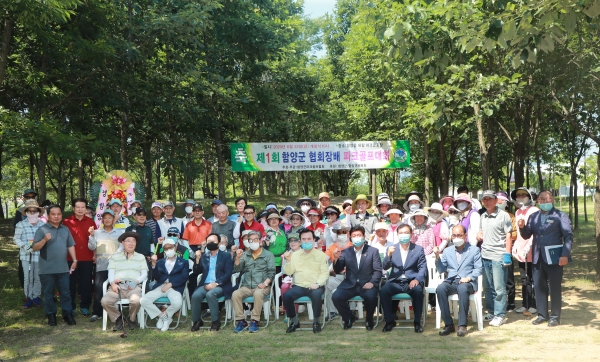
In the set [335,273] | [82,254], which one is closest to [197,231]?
[82,254]

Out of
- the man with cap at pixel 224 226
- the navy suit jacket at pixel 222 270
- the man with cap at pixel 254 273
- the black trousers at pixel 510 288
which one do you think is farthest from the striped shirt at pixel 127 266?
the black trousers at pixel 510 288

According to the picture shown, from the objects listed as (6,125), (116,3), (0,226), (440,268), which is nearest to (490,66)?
(440,268)

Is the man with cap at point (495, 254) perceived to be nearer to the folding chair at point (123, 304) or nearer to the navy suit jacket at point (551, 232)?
the navy suit jacket at point (551, 232)

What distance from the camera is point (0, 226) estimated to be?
751 inches

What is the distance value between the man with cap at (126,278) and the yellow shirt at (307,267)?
2.08 m

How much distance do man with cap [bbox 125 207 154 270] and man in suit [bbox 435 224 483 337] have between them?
14.4ft

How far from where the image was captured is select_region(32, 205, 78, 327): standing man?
25.8 ft

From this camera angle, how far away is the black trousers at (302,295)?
7340 mm

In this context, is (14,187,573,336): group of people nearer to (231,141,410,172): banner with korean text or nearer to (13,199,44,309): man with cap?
(13,199,44,309): man with cap

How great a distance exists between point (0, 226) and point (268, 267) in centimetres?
1501

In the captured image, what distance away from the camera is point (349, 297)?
7.39 metres

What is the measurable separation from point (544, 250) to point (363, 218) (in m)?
2.79

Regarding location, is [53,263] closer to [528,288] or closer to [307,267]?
[307,267]

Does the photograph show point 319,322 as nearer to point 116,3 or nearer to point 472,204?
point 472,204
